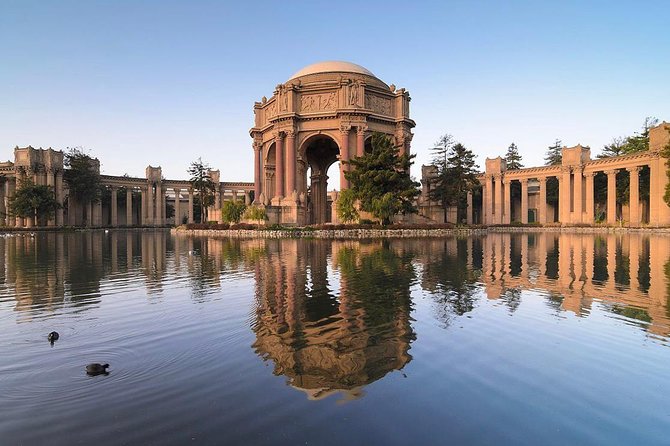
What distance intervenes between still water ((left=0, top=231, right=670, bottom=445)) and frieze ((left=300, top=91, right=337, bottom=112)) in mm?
38670

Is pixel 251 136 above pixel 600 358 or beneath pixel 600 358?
above

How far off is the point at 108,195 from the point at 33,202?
22.8m

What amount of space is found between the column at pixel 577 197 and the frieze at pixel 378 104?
3033 centimetres

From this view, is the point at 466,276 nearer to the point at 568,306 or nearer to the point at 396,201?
the point at 568,306

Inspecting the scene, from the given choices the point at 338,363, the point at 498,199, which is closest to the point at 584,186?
the point at 498,199

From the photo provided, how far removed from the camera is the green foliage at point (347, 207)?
38938 millimetres

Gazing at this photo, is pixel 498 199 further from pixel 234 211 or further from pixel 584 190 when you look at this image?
pixel 234 211

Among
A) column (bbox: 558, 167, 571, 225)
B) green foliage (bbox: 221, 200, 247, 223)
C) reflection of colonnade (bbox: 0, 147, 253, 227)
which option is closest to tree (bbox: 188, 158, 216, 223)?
reflection of colonnade (bbox: 0, 147, 253, 227)

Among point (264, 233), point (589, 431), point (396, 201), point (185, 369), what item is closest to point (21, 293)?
point (185, 369)

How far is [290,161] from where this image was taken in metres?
47.5

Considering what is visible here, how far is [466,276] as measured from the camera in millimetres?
13000

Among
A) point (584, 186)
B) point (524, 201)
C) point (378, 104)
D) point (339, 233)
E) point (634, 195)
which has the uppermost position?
point (378, 104)

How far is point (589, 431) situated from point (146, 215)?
86.3 metres

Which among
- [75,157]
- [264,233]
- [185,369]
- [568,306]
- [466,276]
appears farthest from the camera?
[75,157]
